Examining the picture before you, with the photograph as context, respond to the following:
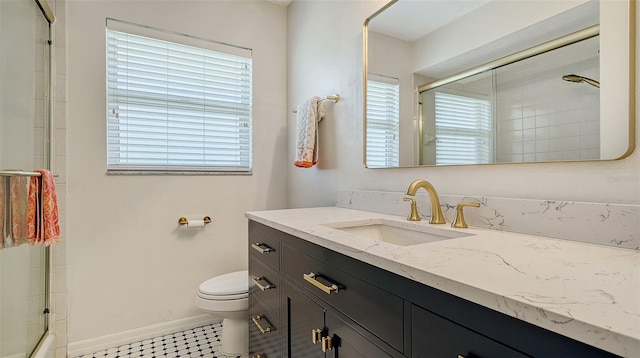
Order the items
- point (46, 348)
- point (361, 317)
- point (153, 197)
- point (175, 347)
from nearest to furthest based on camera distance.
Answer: point (361, 317) < point (46, 348) < point (175, 347) < point (153, 197)

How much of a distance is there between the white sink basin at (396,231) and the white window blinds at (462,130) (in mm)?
313

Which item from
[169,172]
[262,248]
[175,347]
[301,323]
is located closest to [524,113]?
[301,323]

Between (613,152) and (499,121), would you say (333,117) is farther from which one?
(613,152)

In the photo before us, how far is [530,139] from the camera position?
1.03m

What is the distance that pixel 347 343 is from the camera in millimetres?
881

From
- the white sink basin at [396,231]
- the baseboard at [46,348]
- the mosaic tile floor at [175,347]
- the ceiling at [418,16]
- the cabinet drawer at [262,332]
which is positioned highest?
the ceiling at [418,16]

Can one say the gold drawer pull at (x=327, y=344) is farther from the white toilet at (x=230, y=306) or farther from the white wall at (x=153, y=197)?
the white wall at (x=153, y=197)

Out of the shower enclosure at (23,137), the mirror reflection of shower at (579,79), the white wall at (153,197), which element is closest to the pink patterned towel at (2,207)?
the shower enclosure at (23,137)

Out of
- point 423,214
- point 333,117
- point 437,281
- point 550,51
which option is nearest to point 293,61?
point 333,117

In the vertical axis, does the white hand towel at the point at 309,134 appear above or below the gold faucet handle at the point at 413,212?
above

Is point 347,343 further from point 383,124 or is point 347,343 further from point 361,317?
point 383,124

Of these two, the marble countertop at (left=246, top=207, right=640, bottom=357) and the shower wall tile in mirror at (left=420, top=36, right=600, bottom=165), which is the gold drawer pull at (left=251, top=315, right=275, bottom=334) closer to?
the marble countertop at (left=246, top=207, right=640, bottom=357)

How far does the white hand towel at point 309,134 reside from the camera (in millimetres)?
2031

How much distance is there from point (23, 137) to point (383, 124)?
1.85m
